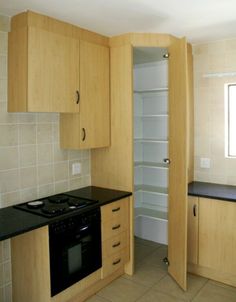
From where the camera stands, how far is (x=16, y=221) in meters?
2.19

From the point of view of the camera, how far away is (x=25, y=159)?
8.76ft

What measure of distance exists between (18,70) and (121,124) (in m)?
1.11

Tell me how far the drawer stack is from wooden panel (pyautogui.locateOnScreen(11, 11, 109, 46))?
1592 mm

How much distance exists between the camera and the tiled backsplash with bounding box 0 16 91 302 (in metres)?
2.49

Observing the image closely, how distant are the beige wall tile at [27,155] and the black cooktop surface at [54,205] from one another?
1.14ft

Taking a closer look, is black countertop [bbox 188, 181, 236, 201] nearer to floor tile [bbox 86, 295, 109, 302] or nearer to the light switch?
the light switch

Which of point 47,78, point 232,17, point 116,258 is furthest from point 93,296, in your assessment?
point 232,17

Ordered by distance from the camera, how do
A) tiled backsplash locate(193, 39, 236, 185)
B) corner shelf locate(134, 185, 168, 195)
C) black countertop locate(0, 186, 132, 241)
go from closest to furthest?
black countertop locate(0, 186, 132, 241) → tiled backsplash locate(193, 39, 236, 185) → corner shelf locate(134, 185, 168, 195)

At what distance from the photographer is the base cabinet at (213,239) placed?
281cm

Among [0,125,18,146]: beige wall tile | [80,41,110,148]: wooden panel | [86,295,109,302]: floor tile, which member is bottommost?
[86,295,109,302]: floor tile

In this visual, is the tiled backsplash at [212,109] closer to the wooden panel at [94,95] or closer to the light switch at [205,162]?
the light switch at [205,162]

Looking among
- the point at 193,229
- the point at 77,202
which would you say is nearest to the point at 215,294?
the point at 193,229

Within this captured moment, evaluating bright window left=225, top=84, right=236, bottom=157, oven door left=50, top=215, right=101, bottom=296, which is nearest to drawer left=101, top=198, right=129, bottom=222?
oven door left=50, top=215, right=101, bottom=296

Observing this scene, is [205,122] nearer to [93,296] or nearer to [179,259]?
[179,259]
